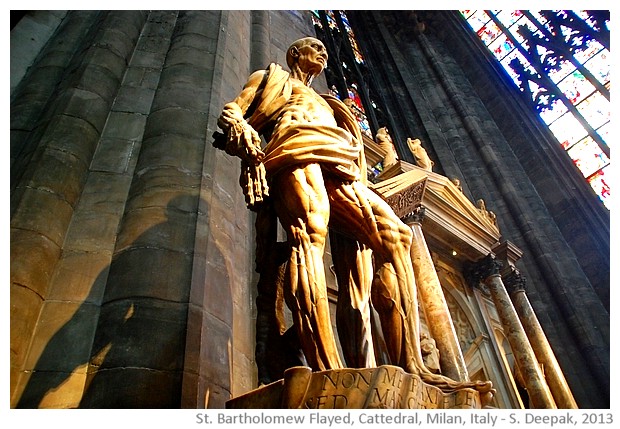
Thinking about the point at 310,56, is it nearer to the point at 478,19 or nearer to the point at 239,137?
the point at 239,137

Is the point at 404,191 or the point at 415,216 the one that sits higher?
the point at 404,191

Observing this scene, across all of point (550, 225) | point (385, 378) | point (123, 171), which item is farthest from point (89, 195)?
point (550, 225)

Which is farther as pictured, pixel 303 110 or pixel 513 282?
pixel 513 282

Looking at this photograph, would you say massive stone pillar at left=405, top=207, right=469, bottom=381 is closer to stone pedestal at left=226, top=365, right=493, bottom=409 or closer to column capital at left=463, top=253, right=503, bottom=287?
column capital at left=463, top=253, right=503, bottom=287

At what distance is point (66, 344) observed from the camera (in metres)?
2.85

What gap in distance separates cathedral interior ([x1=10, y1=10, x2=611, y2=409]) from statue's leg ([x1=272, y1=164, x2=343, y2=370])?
1.03 m

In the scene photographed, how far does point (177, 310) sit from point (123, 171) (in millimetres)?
1592

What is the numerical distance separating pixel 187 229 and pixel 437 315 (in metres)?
2.67

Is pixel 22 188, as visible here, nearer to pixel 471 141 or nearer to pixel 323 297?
pixel 323 297

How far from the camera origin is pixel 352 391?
1.73m

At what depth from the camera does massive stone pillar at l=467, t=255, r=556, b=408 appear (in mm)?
5238

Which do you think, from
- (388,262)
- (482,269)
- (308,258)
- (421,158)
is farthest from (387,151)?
(308,258)

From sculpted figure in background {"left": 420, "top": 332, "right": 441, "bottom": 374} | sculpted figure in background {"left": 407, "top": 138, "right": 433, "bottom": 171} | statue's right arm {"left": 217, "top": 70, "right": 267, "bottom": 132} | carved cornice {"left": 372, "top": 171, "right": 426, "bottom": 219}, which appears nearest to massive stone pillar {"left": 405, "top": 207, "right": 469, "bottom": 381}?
sculpted figure in background {"left": 420, "top": 332, "right": 441, "bottom": 374}

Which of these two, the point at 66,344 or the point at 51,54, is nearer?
the point at 66,344
